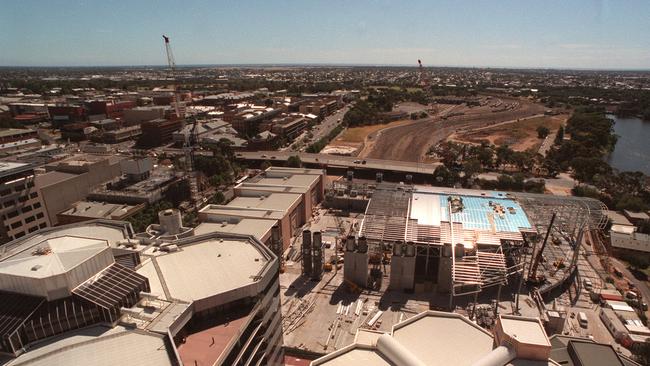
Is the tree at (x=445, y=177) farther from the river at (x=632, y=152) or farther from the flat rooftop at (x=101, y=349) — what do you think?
Result: the flat rooftop at (x=101, y=349)

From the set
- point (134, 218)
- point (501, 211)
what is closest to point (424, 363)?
point (501, 211)

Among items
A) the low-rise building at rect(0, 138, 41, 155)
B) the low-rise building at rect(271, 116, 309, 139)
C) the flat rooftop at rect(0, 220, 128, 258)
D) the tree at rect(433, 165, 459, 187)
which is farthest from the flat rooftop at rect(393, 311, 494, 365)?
the low-rise building at rect(0, 138, 41, 155)

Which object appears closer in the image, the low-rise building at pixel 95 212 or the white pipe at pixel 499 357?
the white pipe at pixel 499 357

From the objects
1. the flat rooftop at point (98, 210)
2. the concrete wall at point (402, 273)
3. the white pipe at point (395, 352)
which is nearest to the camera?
the white pipe at point (395, 352)

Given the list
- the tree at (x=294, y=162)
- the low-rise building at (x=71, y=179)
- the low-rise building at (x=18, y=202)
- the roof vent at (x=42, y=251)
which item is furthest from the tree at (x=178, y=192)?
the roof vent at (x=42, y=251)

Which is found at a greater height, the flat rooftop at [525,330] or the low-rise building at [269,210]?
the flat rooftop at [525,330]

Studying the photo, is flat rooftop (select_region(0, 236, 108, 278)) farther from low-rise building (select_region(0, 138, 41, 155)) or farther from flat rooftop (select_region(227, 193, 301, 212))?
low-rise building (select_region(0, 138, 41, 155))
